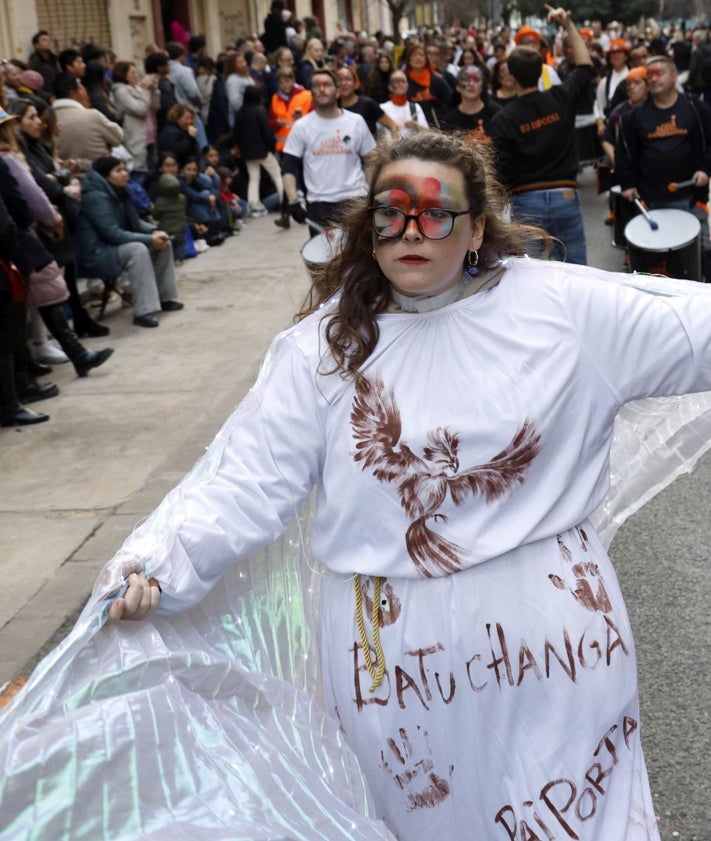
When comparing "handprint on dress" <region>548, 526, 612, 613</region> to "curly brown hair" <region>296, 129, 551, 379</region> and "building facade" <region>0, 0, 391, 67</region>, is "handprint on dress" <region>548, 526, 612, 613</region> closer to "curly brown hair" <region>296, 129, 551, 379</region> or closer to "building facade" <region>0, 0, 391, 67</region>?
"curly brown hair" <region>296, 129, 551, 379</region>

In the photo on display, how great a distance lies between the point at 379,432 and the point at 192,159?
1123 cm

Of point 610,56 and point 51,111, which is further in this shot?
point 610,56

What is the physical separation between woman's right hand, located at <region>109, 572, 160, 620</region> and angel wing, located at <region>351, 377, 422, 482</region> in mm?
460

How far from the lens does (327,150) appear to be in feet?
30.4

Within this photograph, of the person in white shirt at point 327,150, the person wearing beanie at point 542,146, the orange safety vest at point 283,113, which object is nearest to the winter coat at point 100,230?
the person in white shirt at point 327,150

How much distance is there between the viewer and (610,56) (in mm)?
14469

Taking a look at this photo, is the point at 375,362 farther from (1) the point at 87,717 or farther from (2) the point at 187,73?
(2) the point at 187,73

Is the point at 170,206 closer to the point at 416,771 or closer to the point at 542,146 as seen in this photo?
the point at 542,146

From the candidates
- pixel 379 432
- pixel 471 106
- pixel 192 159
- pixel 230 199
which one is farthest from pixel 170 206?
pixel 379 432

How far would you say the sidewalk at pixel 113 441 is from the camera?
16.4 feet

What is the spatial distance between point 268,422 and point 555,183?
19.0ft

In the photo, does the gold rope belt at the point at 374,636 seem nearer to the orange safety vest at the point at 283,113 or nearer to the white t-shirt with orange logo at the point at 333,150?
the white t-shirt with orange logo at the point at 333,150

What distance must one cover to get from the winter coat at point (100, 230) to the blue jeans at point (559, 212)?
3.31 meters

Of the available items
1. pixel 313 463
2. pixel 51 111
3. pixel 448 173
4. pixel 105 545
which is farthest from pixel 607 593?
pixel 51 111
